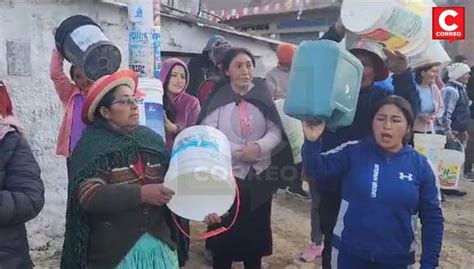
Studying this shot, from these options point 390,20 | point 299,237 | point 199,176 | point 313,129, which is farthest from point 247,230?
point 299,237

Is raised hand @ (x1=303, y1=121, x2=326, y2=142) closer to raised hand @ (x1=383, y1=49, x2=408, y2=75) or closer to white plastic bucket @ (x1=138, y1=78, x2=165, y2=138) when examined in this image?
white plastic bucket @ (x1=138, y1=78, x2=165, y2=138)

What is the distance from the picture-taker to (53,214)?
15.3 feet

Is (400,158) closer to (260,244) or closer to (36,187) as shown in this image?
(260,244)

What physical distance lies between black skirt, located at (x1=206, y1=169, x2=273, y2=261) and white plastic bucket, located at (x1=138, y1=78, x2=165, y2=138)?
2.28 feet

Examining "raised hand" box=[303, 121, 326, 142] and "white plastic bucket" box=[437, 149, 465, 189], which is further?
"white plastic bucket" box=[437, 149, 465, 189]

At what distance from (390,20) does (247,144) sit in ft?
3.61

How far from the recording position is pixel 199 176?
2488mm

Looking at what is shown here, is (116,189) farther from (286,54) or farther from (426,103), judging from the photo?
(426,103)

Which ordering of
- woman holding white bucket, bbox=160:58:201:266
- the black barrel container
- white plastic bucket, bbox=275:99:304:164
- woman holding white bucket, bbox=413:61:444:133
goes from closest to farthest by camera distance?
the black barrel container < white plastic bucket, bbox=275:99:304:164 < woman holding white bucket, bbox=160:58:201:266 < woman holding white bucket, bbox=413:61:444:133

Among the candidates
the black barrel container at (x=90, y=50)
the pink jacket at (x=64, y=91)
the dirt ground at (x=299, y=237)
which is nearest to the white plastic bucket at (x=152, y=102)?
the black barrel container at (x=90, y=50)

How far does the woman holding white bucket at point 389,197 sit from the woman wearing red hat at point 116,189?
2.29ft

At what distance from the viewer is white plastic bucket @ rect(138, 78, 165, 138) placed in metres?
3.16

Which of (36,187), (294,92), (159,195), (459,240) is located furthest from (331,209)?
(459,240)

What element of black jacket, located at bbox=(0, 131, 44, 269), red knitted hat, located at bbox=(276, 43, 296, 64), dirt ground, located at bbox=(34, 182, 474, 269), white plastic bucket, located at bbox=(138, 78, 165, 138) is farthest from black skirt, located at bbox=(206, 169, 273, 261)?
red knitted hat, located at bbox=(276, 43, 296, 64)
